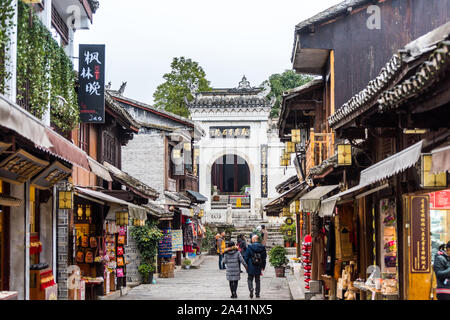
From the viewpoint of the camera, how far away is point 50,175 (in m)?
13.3

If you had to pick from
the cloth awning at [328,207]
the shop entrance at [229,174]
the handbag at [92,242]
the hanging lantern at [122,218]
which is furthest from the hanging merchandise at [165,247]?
the shop entrance at [229,174]

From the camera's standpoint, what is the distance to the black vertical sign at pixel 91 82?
16.4 meters

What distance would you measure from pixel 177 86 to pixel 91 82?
36.2 meters

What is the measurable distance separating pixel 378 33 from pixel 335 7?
1.45 m

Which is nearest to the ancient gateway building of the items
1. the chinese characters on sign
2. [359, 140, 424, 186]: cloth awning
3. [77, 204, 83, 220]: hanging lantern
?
the chinese characters on sign

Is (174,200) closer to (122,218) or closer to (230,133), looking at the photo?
(122,218)

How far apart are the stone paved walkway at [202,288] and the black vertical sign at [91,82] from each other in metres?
6.23

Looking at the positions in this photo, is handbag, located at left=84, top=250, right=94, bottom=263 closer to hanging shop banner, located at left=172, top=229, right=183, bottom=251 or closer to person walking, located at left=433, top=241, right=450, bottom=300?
person walking, located at left=433, top=241, right=450, bottom=300

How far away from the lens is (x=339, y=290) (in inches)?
579

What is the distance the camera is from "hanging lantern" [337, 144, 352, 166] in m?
13.9

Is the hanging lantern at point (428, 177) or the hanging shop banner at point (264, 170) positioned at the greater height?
the hanging shop banner at point (264, 170)

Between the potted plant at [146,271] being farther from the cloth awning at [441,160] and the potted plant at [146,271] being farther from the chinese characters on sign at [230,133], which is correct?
the chinese characters on sign at [230,133]
